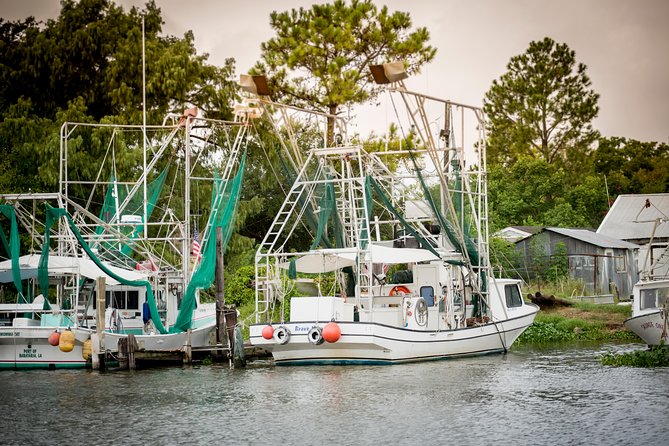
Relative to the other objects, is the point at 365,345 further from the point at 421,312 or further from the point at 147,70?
the point at 147,70

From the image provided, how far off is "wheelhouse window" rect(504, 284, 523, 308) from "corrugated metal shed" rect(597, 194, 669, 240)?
69.3ft

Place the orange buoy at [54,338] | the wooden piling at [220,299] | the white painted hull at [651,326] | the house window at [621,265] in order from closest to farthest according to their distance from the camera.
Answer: the white painted hull at [651,326] < the orange buoy at [54,338] < the wooden piling at [220,299] < the house window at [621,265]

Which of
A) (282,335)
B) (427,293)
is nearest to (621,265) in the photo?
(427,293)

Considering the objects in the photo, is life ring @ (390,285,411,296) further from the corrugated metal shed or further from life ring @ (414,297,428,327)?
the corrugated metal shed

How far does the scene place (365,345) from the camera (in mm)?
27016

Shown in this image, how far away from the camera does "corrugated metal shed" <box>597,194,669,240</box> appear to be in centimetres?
5225

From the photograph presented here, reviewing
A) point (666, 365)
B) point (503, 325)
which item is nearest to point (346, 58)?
point (503, 325)

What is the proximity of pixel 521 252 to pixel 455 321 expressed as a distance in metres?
20.3

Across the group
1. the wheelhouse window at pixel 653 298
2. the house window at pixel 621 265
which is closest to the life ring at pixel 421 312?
the wheelhouse window at pixel 653 298

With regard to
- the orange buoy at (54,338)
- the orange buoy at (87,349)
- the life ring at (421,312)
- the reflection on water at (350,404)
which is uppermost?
the life ring at (421,312)

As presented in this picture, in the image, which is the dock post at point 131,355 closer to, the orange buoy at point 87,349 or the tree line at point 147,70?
the orange buoy at point 87,349

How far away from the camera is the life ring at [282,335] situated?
2711cm

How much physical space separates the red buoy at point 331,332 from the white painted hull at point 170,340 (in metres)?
4.98

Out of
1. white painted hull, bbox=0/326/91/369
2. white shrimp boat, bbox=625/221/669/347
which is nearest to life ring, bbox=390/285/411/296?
white shrimp boat, bbox=625/221/669/347
